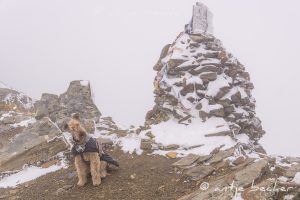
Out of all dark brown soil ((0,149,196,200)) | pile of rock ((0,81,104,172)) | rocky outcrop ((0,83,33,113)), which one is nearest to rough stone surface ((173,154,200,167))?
dark brown soil ((0,149,196,200))

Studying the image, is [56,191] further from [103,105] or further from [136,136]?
[103,105]

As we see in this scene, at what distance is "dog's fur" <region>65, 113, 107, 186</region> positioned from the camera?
11.4 m

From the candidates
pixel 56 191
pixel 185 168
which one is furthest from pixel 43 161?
pixel 185 168

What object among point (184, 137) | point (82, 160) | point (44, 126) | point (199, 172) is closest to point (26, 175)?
point (44, 126)

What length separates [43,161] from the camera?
1539cm

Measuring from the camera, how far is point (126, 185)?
11.9 meters

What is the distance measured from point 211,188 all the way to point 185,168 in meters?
2.73

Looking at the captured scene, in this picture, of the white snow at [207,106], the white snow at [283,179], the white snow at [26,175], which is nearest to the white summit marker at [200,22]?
the white snow at [207,106]

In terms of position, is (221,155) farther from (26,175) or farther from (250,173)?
(26,175)

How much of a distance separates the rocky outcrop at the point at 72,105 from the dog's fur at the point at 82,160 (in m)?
6.04

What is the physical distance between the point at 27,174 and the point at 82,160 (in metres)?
4.08

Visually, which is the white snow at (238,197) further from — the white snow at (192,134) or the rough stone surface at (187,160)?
the white snow at (192,134)

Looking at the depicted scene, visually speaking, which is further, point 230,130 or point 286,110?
point 286,110

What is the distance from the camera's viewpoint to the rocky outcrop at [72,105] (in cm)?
1830
